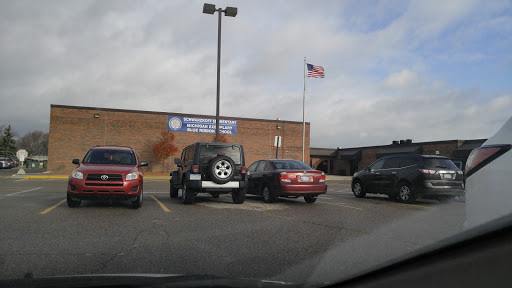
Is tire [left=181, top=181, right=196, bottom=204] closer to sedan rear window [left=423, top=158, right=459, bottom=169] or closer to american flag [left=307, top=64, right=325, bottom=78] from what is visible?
sedan rear window [left=423, top=158, right=459, bottom=169]

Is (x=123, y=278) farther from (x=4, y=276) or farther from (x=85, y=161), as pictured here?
(x=85, y=161)

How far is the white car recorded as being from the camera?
1.65m

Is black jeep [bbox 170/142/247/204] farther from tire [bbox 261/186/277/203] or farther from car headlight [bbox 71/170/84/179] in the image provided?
car headlight [bbox 71/170/84/179]

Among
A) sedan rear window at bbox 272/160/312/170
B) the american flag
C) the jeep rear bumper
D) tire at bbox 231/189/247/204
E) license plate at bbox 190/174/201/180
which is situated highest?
the american flag

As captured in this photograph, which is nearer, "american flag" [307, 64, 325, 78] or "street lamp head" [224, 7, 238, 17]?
"street lamp head" [224, 7, 238, 17]

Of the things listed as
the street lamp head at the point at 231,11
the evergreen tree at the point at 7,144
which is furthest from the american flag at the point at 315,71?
the evergreen tree at the point at 7,144

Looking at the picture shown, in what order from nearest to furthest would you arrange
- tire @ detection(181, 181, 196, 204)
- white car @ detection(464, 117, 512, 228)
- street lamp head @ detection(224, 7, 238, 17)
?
1. white car @ detection(464, 117, 512, 228)
2. tire @ detection(181, 181, 196, 204)
3. street lamp head @ detection(224, 7, 238, 17)

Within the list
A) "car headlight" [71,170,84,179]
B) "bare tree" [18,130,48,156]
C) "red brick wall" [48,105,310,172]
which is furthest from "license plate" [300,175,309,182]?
"bare tree" [18,130,48,156]

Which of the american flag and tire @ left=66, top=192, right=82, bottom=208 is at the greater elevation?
the american flag

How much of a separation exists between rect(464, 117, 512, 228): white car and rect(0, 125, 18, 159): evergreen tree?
83.6 metres

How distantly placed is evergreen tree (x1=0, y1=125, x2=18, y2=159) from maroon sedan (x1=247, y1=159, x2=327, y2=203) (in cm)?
7593

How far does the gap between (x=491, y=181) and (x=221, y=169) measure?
8.53m

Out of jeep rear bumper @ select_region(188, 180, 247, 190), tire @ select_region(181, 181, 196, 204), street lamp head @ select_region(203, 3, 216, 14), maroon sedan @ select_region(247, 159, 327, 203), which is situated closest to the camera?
jeep rear bumper @ select_region(188, 180, 247, 190)

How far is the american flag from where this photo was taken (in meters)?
25.9
